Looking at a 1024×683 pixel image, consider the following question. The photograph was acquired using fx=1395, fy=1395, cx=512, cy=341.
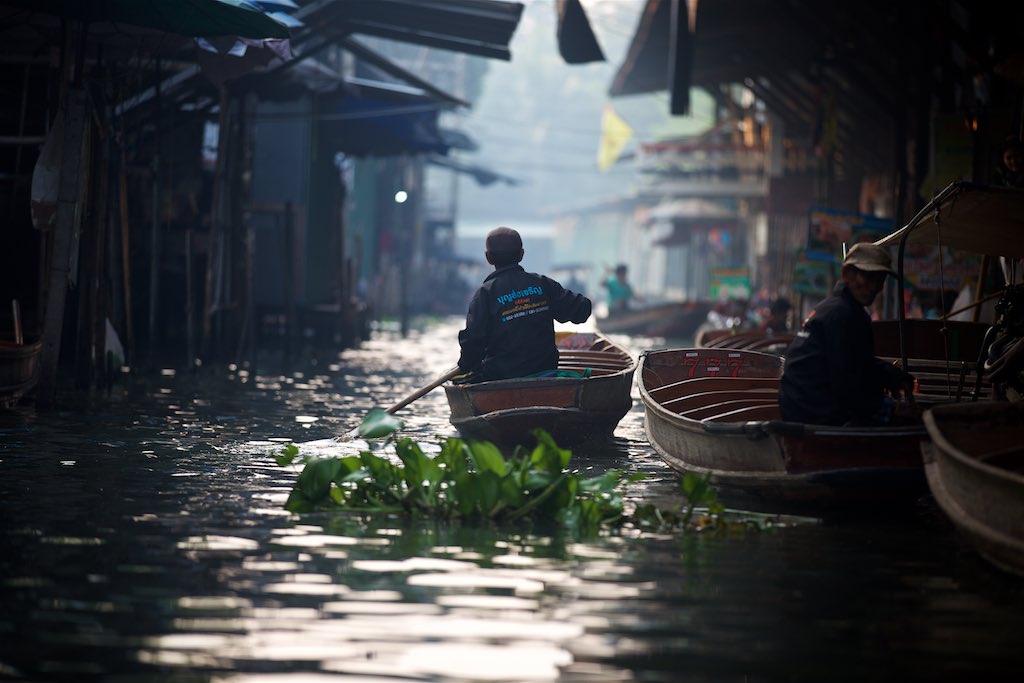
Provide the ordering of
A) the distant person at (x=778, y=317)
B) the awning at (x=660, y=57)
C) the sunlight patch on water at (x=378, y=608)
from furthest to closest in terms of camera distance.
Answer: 1. the awning at (x=660, y=57)
2. the distant person at (x=778, y=317)
3. the sunlight patch on water at (x=378, y=608)

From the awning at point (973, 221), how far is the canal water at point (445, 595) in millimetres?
1780

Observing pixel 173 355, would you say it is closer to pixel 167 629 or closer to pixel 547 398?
pixel 547 398

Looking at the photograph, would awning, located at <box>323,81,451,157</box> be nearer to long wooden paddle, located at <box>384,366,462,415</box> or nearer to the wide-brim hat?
long wooden paddle, located at <box>384,366,462,415</box>

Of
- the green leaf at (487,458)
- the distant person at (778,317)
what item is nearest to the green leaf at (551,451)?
the green leaf at (487,458)

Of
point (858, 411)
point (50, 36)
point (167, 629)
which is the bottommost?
point (167, 629)

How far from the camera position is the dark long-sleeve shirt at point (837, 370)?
742 centimetres

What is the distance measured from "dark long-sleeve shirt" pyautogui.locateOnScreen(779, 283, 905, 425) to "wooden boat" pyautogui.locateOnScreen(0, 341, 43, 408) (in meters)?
6.21

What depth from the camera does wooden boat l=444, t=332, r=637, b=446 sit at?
9828 millimetres

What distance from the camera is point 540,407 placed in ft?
32.1

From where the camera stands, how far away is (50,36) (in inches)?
527

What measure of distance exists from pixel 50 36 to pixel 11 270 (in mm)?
2697

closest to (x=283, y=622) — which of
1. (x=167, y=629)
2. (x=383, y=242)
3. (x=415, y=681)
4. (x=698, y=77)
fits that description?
(x=167, y=629)

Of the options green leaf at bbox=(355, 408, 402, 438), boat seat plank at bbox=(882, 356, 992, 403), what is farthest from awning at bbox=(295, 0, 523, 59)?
green leaf at bbox=(355, 408, 402, 438)

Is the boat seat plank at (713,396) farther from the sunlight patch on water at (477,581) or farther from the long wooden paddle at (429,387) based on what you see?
the sunlight patch on water at (477,581)
